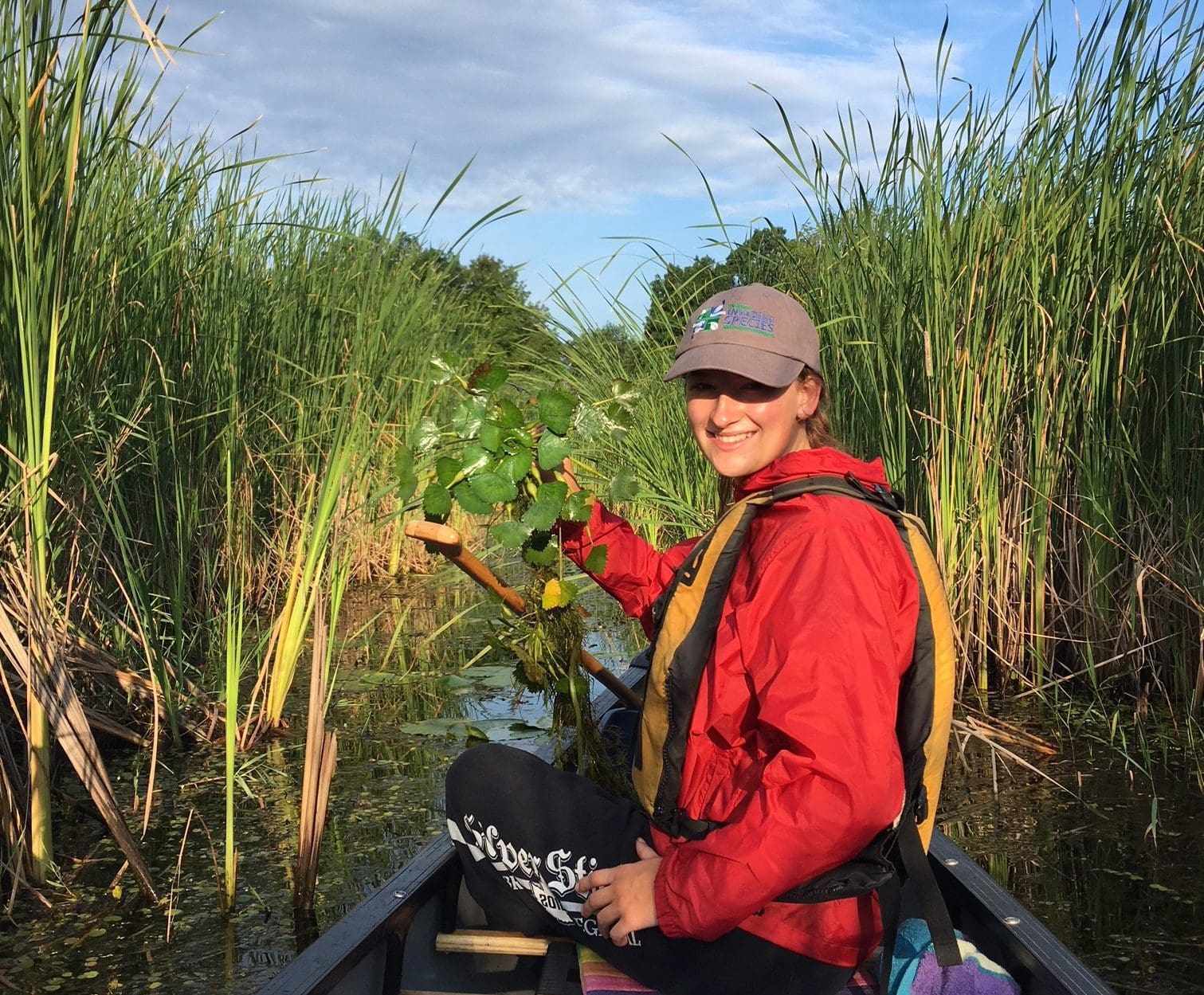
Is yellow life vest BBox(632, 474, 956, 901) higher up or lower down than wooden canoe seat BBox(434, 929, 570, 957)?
higher up

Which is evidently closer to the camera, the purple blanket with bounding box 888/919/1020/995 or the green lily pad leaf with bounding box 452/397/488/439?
the purple blanket with bounding box 888/919/1020/995

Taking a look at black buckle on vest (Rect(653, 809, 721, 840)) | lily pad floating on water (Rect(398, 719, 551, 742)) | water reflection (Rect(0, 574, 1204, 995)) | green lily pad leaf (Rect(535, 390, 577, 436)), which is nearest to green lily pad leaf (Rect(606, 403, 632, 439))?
green lily pad leaf (Rect(535, 390, 577, 436))

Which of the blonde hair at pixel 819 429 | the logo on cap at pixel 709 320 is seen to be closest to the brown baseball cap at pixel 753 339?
the logo on cap at pixel 709 320

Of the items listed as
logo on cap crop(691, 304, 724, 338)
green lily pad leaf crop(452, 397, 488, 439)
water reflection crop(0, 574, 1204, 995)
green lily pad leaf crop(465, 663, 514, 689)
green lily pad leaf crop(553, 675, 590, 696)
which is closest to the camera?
logo on cap crop(691, 304, 724, 338)

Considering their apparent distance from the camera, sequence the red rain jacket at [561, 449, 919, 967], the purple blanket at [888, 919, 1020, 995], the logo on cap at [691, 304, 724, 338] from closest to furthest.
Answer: the red rain jacket at [561, 449, 919, 967]
the purple blanket at [888, 919, 1020, 995]
the logo on cap at [691, 304, 724, 338]

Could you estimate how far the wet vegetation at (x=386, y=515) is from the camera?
8.57ft

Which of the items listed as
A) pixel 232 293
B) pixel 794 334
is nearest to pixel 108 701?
pixel 232 293

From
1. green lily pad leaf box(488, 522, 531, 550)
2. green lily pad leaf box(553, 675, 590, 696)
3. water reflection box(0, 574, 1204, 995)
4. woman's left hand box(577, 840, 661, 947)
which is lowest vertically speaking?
water reflection box(0, 574, 1204, 995)

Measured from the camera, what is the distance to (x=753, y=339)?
1.80m

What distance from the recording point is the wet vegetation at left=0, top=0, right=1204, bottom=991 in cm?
261

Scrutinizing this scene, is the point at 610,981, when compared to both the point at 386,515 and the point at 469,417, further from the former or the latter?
the point at 386,515

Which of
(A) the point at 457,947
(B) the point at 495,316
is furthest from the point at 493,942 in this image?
(B) the point at 495,316

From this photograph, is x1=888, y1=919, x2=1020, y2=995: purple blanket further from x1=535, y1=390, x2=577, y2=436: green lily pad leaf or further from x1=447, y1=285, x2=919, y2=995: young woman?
x1=535, y1=390, x2=577, y2=436: green lily pad leaf

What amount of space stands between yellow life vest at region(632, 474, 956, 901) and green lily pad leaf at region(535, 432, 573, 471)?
402 millimetres
